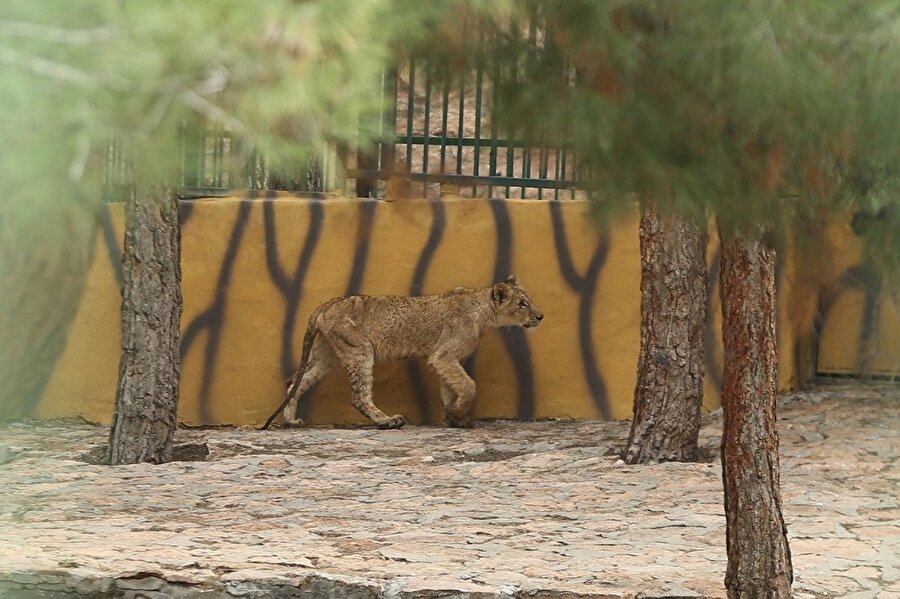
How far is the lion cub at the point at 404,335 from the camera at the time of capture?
9.55m

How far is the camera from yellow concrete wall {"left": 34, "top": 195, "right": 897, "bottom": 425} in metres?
9.80

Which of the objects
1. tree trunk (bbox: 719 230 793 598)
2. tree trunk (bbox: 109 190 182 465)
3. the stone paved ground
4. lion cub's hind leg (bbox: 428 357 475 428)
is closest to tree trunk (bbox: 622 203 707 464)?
the stone paved ground

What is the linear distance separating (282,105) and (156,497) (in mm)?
5625

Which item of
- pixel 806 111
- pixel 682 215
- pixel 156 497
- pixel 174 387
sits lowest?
pixel 156 497

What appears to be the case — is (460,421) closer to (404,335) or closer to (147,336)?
(404,335)

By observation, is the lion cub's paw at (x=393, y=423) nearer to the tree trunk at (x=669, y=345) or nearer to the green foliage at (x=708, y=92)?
the tree trunk at (x=669, y=345)

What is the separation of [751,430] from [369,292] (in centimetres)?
517

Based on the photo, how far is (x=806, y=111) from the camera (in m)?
2.77

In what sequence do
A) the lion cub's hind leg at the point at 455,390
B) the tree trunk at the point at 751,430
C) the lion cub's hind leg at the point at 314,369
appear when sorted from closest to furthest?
the tree trunk at the point at 751,430
the lion cub's hind leg at the point at 455,390
the lion cub's hind leg at the point at 314,369

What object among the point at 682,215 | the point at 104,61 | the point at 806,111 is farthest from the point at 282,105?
the point at 682,215

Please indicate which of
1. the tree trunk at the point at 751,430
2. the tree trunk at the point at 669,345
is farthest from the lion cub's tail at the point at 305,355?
the tree trunk at the point at 751,430

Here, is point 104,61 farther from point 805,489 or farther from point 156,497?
point 805,489

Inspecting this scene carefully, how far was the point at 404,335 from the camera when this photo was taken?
973 cm

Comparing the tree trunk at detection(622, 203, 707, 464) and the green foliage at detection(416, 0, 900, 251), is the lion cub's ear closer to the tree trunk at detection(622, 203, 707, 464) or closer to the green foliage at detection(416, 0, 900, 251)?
the tree trunk at detection(622, 203, 707, 464)
